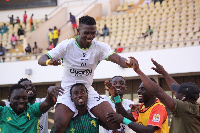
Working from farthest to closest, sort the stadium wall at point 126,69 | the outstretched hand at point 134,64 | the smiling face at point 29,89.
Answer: the stadium wall at point 126,69, the smiling face at point 29,89, the outstretched hand at point 134,64

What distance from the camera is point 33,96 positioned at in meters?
8.80

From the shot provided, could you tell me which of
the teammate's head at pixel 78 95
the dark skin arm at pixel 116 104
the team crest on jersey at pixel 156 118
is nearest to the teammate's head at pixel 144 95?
the dark skin arm at pixel 116 104

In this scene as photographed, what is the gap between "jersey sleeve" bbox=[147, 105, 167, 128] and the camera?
690 centimetres

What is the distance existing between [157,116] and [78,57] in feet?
5.40

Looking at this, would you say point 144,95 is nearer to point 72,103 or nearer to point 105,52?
point 105,52

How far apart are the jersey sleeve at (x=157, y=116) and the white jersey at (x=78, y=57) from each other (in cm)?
122

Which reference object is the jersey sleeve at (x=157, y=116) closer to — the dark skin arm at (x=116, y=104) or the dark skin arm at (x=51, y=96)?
the dark skin arm at (x=116, y=104)

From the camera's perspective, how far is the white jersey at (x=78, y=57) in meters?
7.02

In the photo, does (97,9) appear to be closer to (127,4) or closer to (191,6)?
(127,4)

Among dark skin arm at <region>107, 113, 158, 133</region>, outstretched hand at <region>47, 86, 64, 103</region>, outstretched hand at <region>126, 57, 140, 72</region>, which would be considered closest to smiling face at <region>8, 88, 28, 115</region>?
outstretched hand at <region>47, 86, 64, 103</region>

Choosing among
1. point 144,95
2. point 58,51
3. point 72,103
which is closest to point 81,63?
point 58,51

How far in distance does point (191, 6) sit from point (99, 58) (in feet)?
57.1

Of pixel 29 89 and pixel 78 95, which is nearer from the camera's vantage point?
pixel 78 95

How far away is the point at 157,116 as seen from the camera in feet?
22.9
